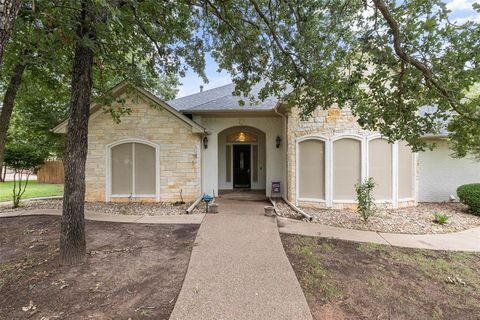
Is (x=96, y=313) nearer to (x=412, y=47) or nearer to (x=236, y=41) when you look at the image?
(x=236, y=41)

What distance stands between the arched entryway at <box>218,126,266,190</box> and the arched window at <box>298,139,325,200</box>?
3117 millimetres

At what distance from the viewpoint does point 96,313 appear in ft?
9.82

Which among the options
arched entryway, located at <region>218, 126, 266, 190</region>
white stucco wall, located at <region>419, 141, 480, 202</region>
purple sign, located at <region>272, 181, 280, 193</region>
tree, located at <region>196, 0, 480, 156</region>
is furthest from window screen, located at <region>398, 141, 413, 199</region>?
arched entryway, located at <region>218, 126, 266, 190</region>

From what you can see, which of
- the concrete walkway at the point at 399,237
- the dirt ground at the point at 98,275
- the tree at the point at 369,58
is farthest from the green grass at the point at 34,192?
the concrete walkway at the point at 399,237

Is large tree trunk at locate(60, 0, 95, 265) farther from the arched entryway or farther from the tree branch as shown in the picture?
the arched entryway

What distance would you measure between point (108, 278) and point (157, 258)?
2.76 ft

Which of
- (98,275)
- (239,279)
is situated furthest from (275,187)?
(98,275)

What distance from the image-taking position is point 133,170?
907 centimetres

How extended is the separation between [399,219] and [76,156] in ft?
28.4

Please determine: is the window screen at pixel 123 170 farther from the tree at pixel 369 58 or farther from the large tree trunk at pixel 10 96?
the tree at pixel 369 58

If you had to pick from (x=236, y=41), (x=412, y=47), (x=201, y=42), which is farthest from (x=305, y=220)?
(x=201, y=42)

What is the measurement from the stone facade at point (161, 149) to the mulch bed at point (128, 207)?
0.40 m

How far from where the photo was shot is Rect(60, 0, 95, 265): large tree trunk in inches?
156

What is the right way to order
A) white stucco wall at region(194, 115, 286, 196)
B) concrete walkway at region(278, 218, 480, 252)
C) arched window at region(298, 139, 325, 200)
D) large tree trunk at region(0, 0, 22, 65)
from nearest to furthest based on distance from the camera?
large tree trunk at region(0, 0, 22, 65), concrete walkway at region(278, 218, 480, 252), arched window at region(298, 139, 325, 200), white stucco wall at region(194, 115, 286, 196)
